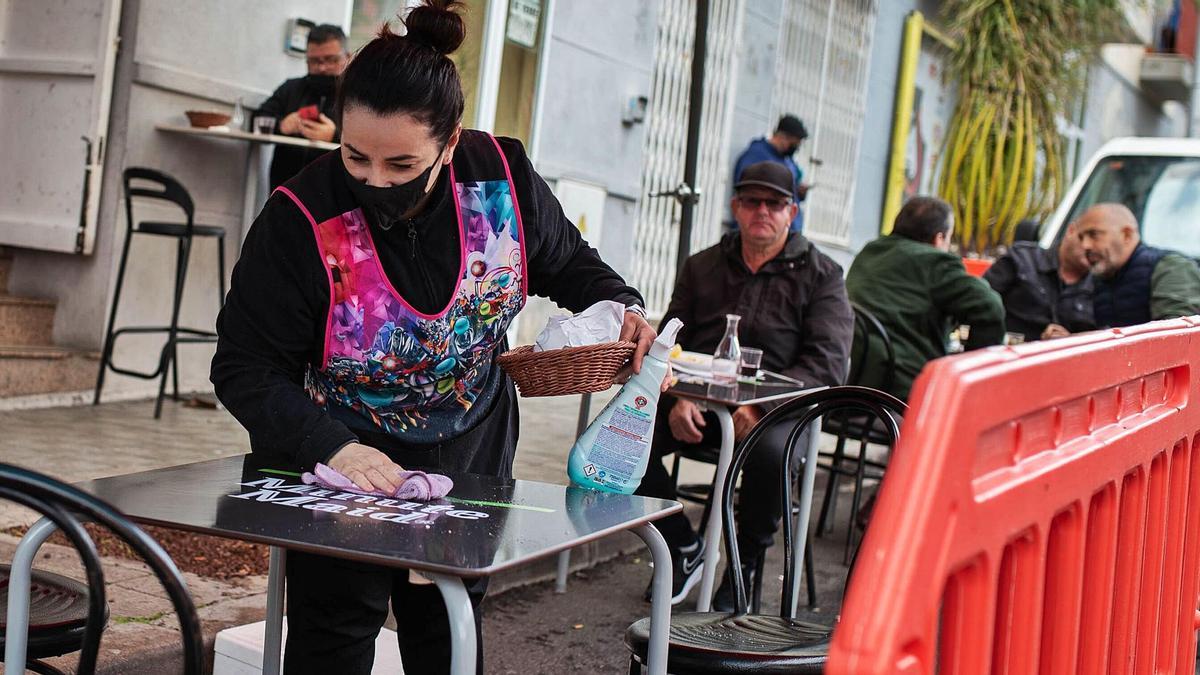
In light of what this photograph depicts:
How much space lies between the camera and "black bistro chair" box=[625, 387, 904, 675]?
247 cm

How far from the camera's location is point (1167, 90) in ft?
83.9

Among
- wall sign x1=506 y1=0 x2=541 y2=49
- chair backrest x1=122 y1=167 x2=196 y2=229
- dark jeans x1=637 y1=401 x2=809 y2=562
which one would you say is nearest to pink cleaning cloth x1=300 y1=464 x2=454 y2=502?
dark jeans x1=637 y1=401 x2=809 y2=562

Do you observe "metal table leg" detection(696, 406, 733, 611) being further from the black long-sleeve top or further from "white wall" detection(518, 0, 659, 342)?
"white wall" detection(518, 0, 659, 342)

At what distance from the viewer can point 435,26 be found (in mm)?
2475

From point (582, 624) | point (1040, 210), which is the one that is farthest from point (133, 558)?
point (1040, 210)

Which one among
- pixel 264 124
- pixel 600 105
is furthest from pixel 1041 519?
pixel 600 105

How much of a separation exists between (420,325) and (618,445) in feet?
1.38

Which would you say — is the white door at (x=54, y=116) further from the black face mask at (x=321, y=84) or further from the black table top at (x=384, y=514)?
the black table top at (x=384, y=514)

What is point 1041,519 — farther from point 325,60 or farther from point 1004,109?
point 1004,109

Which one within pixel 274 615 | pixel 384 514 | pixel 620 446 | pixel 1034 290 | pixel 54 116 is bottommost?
pixel 274 615

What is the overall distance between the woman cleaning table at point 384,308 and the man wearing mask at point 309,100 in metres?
3.78

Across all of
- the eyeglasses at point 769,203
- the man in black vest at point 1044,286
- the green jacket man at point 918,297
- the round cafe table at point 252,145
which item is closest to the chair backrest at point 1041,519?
the eyeglasses at point 769,203

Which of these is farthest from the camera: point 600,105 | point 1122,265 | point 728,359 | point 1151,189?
point 600,105

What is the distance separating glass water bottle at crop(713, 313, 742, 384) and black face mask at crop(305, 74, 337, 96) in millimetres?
2740
